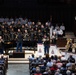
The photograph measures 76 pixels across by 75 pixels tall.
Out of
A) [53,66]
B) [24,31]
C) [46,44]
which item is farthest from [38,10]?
[53,66]

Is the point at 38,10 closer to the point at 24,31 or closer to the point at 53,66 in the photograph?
the point at 24,31

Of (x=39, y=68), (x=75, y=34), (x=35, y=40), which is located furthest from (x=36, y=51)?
(x=39, y=68)

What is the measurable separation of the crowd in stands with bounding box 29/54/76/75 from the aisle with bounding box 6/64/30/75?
1.00 m

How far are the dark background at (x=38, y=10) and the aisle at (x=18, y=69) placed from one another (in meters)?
10.4

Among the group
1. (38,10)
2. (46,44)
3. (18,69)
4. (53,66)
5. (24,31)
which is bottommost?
(18,69)

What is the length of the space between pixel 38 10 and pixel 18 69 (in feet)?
39.4

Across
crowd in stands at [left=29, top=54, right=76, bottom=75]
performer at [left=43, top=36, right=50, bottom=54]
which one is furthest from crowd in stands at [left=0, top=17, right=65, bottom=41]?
crowd in stands at [left=29, top=54, right=76, bottom=75]

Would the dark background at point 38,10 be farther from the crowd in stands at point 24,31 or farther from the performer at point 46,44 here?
the performer at point 46,44

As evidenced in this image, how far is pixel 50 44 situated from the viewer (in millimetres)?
26984

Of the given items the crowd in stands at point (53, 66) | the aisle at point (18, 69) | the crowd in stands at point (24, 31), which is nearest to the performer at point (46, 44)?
the crowd in stands at point (24, 31)

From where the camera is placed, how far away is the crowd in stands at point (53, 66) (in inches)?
752

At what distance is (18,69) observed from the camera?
2342cm

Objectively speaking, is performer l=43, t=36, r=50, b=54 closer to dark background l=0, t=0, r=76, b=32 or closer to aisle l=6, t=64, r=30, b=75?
aisle l=6, t=64, r=30, b=75

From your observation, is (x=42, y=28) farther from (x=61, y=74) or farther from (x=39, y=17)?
(x=61, y=74)
